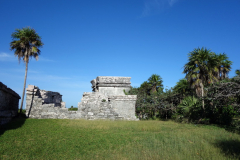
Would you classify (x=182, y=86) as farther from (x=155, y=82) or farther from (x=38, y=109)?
(x=38, y=109)

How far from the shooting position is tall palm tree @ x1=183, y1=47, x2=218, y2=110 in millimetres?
14180

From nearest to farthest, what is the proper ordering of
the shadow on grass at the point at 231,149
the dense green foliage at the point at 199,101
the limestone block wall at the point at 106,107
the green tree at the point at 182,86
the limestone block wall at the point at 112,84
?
1. the shadow on grass at the point at 231,149
2. the dense green foliage at the point at 199,101
3. the limestone block wall at the point at 106,107
4. the limestone block wall at the point at 112,84
5. the green tree at the point at 182,86

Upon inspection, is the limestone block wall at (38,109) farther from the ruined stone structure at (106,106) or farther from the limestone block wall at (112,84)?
the limestone block wall at (112,84)

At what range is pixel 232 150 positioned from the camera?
5.23m

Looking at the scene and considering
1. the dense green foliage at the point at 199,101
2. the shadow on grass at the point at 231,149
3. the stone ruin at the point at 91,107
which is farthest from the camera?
the stone ruin at the point at 91,107

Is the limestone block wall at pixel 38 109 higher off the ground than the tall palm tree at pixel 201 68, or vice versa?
the tall palm tree at pixel 201 68

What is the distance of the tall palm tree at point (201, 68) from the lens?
46.5ft

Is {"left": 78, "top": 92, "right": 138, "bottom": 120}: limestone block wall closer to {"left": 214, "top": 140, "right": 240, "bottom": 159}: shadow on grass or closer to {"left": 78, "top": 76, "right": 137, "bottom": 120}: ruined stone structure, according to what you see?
{"left": 78, "top": 76, "right": 137, "bottom": 120}: ruined stone structure

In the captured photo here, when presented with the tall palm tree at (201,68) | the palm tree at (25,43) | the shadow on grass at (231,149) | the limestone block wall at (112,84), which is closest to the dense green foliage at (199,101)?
the tall palm tree at (201,68)

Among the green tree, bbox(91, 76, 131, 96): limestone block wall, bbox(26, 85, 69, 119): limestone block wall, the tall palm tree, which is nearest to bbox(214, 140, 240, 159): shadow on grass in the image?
the tall palm tree

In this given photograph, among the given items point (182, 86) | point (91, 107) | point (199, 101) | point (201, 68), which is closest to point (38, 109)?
point (91, 107)

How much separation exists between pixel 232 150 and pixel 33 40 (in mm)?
16383

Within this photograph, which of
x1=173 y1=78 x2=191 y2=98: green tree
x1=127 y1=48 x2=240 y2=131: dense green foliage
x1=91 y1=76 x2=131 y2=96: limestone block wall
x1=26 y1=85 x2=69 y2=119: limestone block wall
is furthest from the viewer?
x1=173 y1=78 x2=191 y2=98: green tree

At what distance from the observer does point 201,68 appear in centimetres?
1441
